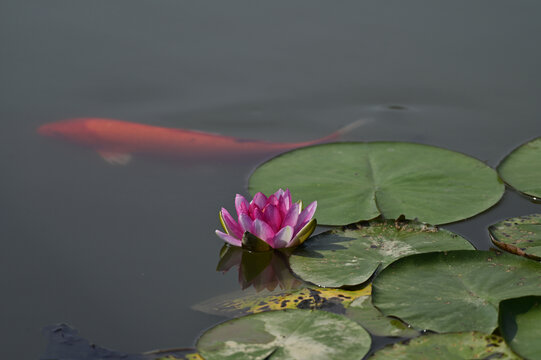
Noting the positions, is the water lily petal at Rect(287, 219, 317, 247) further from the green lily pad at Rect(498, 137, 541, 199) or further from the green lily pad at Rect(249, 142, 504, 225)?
the green lily pad at Rect(498, 137, 541, 199)

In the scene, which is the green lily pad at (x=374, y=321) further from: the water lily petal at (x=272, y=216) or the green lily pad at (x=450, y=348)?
the water lily petal at (x=272, y=216)

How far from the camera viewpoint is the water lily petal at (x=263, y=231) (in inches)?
86.7

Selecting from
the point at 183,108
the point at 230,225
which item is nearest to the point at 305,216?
the point at 230,225

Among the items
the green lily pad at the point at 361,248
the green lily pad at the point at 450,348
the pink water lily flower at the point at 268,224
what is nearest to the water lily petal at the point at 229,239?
the pink water lily flower at the point at 268,224

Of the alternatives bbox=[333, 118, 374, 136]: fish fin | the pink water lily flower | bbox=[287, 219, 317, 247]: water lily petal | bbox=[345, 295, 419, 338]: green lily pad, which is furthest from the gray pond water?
bbox=[345, 295, 419, 338]: green lily pad

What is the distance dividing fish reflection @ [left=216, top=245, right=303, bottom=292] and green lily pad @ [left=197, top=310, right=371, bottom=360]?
0.80 feet

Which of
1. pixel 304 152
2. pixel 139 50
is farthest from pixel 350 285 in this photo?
pixel 139 50

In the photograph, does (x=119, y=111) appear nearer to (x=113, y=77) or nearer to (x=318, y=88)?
(x=113, y=77)

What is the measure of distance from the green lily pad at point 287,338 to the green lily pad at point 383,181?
24.3 inches

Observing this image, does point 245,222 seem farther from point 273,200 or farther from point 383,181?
point 383,181

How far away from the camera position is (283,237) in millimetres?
2227

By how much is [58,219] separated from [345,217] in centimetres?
114

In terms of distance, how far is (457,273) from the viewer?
202cm

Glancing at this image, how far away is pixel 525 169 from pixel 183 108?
178 centimetres
